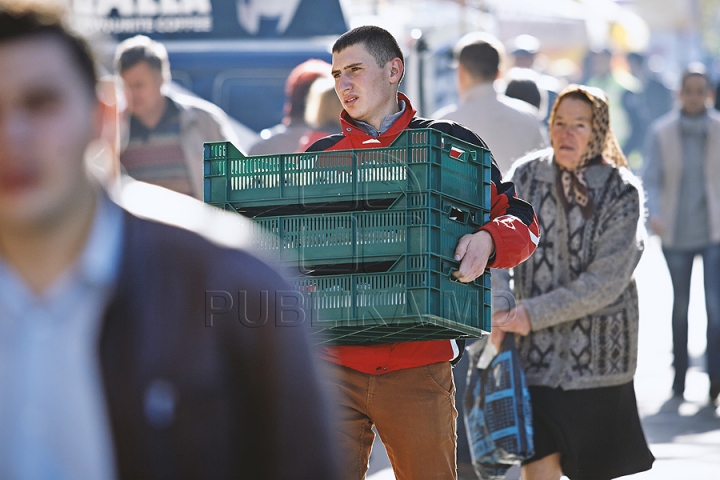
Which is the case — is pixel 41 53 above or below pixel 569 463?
above

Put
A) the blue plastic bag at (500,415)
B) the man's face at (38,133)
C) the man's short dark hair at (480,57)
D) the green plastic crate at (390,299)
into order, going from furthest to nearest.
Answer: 1. the man's short dark hair at (480,57)
2. the blue plastic bag at (500,415)
3. the green plastic crate at (390,299)
4. the man's face at (38,133)

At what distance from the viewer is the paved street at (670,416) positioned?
23.4 feet

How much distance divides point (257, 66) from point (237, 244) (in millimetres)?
9463

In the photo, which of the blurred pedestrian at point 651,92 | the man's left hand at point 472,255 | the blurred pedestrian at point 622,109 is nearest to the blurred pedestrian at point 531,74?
the blurred pedestrian at point 622,109

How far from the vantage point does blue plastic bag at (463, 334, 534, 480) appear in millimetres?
5215

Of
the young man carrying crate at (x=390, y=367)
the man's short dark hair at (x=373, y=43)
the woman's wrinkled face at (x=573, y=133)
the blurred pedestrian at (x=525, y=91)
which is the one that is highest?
the blurred pedestrian at (x=525, y=91)

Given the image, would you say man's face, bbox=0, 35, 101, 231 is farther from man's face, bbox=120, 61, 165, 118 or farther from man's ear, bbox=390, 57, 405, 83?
man's face, bbox=120, 61, 165, 118

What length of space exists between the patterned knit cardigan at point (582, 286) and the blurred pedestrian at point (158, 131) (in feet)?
9.80

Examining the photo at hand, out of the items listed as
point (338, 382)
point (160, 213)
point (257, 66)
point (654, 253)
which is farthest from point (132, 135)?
point (654, 253)

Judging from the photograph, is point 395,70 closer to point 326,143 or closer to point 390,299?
point 326,143

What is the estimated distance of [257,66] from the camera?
1123 centimetres

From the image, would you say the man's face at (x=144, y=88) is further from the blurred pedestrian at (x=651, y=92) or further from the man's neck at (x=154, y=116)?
the blurred pedestrian at (x=651, y=92)

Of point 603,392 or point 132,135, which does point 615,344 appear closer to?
point 603,392

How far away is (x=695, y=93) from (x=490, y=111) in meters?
2.66
